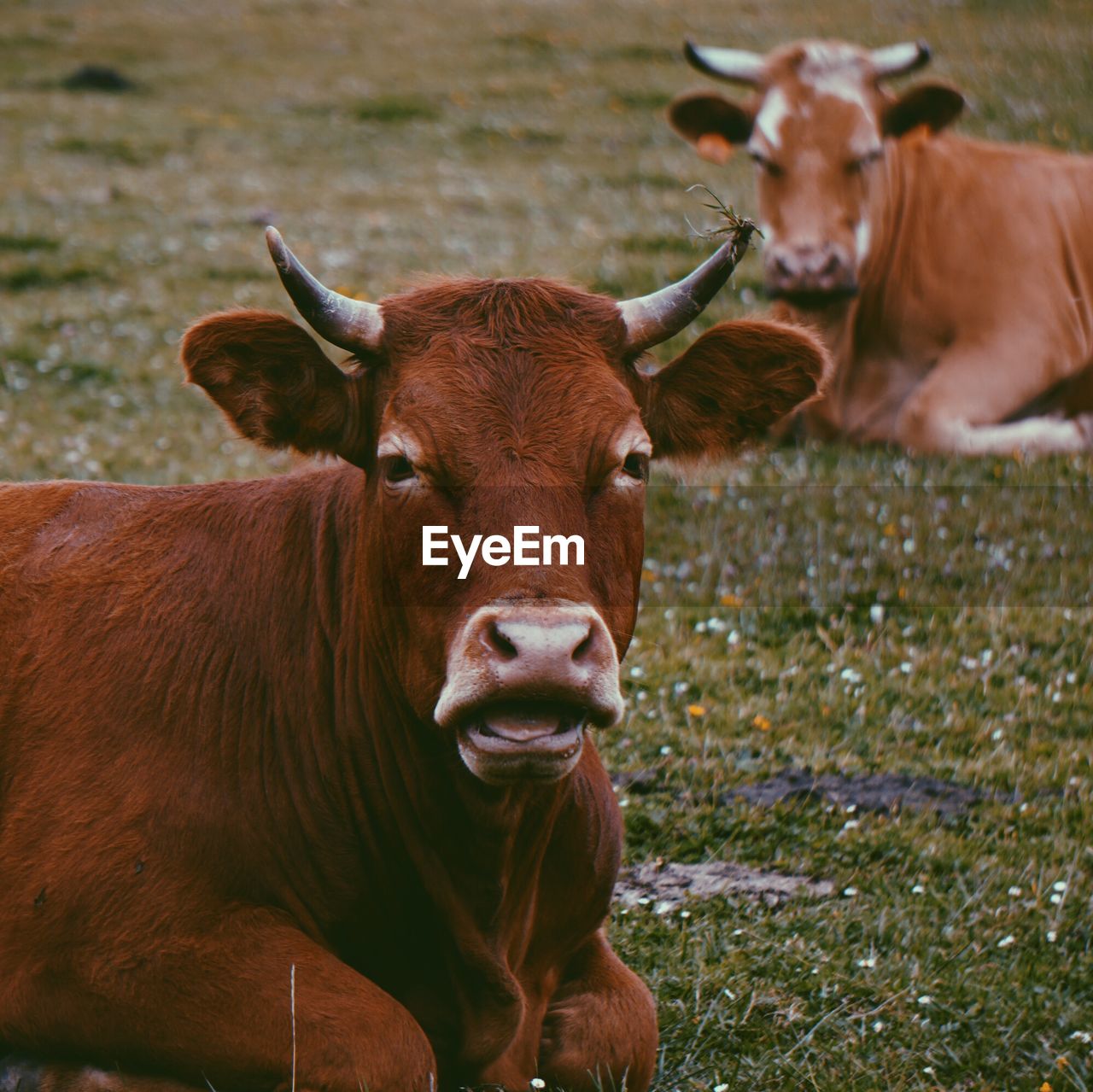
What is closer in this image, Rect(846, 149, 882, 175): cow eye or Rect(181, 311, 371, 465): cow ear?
Rect(181, 311, 371, 465): cow ear

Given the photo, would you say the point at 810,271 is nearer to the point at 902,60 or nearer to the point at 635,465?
the point at 902,60

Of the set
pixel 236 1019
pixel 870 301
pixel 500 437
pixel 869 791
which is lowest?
pixel 869 791

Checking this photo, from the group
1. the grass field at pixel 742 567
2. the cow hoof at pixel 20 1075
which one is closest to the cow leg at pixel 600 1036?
the grass field at pixel 742 567

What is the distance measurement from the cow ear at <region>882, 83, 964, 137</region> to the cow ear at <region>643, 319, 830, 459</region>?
7759 mm

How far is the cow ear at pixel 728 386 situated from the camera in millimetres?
4836

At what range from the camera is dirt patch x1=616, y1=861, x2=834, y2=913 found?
19.2 feet

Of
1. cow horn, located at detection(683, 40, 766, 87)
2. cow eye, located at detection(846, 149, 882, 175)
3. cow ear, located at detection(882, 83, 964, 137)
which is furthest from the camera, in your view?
cow horn, located at detection(683, 40, 766, 87)

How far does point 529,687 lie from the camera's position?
3.66 m

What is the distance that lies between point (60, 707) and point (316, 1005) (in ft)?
4.11

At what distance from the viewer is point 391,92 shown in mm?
26016

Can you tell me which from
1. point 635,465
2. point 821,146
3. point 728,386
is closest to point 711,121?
point 821,146

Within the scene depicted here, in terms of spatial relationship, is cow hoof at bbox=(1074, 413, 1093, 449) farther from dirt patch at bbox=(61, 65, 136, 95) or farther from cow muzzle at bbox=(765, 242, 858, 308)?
dirt patch at bbox=(61, 65, 136, 95)

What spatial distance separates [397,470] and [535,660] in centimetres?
87

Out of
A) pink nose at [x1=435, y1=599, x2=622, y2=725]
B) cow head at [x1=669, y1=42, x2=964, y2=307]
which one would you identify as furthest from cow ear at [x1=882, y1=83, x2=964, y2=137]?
pink nose at [x1=435, y1=599, x2=622, y2=725]
